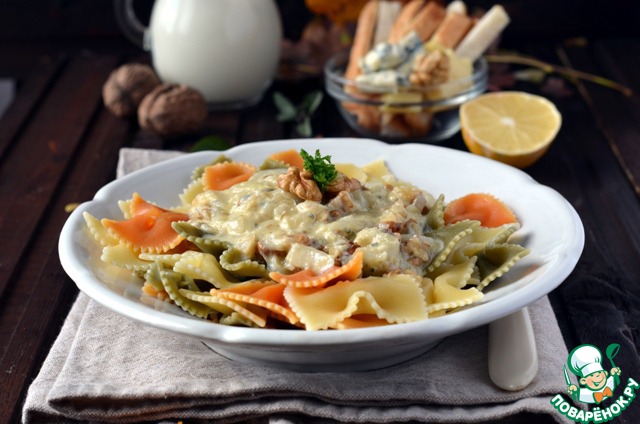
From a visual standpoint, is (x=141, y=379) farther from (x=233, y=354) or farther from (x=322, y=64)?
(x=322, y=64)

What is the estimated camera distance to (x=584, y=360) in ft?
8.92

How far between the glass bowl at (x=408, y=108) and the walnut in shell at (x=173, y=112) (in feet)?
2.54

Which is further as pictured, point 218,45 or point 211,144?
point 218,45

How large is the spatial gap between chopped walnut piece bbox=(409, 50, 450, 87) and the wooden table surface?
1.29ft

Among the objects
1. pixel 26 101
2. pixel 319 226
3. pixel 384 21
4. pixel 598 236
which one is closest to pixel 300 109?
pixel 384 21

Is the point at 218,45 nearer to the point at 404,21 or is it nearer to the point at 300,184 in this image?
the point at 404,21

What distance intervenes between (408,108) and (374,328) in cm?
251

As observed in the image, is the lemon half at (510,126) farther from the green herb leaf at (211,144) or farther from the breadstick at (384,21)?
the green herb leaf at (211,144)

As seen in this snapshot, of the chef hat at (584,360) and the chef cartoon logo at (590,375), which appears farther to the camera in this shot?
the chef hat at (584,360)

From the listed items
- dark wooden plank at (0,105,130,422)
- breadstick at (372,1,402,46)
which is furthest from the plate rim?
breadstick at (372,1,402,46)

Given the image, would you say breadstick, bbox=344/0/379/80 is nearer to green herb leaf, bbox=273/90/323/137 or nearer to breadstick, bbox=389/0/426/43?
breadstick, bbox=389/0/426/43

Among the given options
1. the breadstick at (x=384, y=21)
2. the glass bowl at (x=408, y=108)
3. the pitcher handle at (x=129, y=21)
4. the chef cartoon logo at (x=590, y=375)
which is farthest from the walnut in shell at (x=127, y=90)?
the chef cartoon logo at (x=590, y=375)

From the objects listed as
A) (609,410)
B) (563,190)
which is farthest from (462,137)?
(609,410)

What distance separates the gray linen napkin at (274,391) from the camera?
2447 mm
